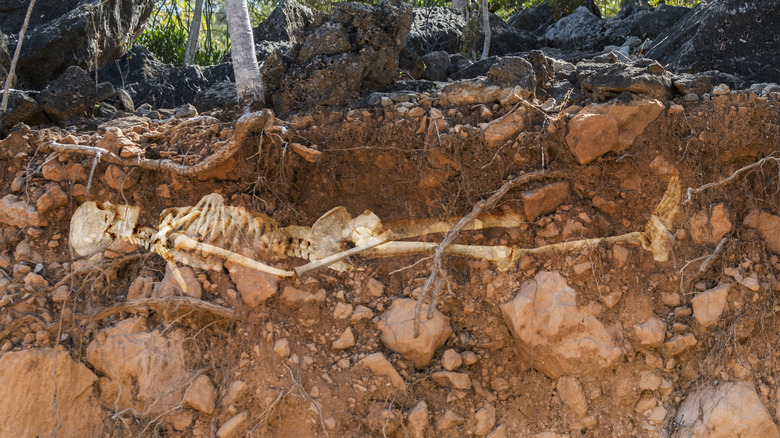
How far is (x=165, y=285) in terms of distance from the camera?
Result: 3.48 meters

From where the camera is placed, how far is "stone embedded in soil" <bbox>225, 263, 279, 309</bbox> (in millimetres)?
3457

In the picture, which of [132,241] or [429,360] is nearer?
[429,360]

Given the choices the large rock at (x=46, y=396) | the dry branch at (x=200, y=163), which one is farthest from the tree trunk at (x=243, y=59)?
the large rock at (x=46, y=396)

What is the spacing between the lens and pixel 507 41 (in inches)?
219

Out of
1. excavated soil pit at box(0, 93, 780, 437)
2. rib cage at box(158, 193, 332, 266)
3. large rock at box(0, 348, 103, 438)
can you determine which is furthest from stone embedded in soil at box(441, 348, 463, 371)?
large rock at box(0, 348, 103, 438)

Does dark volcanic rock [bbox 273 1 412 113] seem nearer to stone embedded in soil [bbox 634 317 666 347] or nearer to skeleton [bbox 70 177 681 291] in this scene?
skeleton [bbox 70 177 681 291]

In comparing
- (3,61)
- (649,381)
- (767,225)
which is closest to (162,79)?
(3,61)

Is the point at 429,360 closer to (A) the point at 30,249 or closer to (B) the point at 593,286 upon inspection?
(B) the point at 593,286

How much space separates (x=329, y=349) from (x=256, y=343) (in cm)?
36

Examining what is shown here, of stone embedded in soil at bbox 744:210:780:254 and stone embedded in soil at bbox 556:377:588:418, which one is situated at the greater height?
stone embedded in soil at bbox 744:210:780:254

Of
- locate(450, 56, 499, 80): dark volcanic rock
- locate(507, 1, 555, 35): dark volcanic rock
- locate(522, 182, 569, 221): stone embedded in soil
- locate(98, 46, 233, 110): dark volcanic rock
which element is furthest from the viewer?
locate(507, 1, 555, 35): dark volcanic rock

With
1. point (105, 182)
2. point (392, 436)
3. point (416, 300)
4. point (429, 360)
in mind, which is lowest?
point (392, 436)

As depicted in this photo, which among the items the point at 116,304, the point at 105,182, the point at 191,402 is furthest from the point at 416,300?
the point at 105,182

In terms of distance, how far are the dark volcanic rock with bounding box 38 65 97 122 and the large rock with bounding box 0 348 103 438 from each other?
1.56 metres
